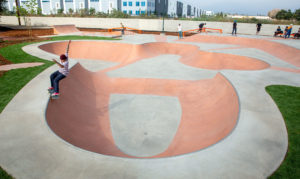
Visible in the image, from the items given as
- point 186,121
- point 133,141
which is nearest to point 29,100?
point 133,141

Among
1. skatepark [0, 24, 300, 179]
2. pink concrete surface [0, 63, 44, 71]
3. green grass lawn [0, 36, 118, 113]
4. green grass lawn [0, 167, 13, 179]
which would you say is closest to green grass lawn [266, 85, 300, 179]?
skatepark [0, 24, 300, 179]

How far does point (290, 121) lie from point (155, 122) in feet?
17.0

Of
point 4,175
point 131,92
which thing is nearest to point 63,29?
point 131,92

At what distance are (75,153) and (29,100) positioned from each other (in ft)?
13.3

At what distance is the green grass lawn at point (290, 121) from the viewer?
4.16m

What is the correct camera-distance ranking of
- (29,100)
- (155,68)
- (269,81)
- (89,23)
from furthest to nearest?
(89,23) → (155,68) → (269,81) → (29,100)

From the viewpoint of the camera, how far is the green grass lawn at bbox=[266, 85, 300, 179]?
416 centimetres

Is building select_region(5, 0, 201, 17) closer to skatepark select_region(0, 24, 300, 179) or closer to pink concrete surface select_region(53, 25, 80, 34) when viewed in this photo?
pink concrete surface select_region(53, 25, 80, 34)

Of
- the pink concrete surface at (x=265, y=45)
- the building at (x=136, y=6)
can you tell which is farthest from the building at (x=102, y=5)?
the pink concrete surface at (x=265, y=45)

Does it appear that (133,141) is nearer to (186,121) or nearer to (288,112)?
(186,121)

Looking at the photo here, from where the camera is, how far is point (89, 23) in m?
44.3

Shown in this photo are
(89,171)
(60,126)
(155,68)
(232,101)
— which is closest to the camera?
(89,171)

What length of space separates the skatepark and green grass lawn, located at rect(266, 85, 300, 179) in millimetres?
164

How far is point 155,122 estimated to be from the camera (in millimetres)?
9102
